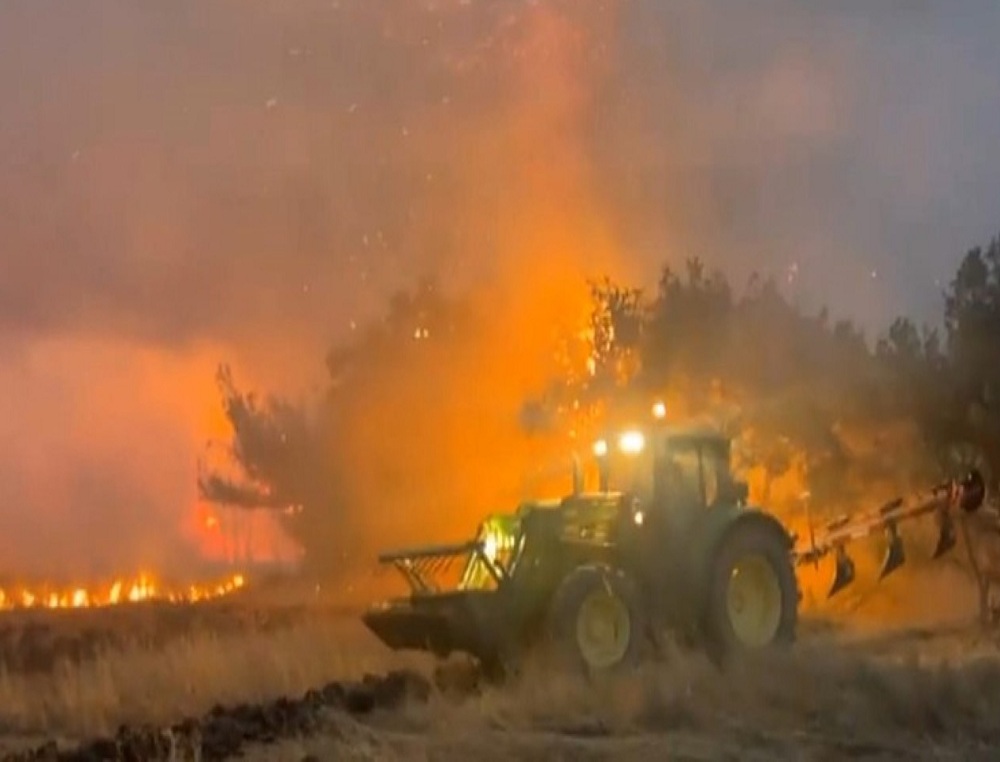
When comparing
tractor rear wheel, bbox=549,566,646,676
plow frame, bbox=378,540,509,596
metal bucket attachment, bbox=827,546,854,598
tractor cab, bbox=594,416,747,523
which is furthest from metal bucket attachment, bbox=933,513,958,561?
plow frame, bbox=378,540,509,596

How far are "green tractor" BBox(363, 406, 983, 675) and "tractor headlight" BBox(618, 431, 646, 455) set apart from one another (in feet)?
0.06

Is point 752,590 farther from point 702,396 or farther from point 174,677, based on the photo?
point 702,396

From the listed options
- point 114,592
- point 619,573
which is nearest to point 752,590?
point 619,573

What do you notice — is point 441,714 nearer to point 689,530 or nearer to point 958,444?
point 689,530

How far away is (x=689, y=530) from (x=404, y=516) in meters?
26.9

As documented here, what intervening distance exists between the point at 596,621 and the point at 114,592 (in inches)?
1484

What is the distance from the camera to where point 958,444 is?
36.6 m

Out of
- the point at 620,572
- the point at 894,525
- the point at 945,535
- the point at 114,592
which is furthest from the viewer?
the point at 114,592

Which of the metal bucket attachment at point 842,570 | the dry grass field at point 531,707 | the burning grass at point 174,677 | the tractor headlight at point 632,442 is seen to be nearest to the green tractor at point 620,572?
the tractor headlight at point 632,442

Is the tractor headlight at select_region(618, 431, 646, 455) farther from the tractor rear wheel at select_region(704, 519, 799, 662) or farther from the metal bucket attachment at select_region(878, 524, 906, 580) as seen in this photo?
the metal bucket attachment at select_region(878, 524, 906, 580)

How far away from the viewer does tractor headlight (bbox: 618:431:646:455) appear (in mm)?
21531

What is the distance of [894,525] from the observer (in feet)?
85.7

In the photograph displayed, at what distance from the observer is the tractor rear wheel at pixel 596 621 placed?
19.2 metres

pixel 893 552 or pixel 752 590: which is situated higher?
pixel 893 552
